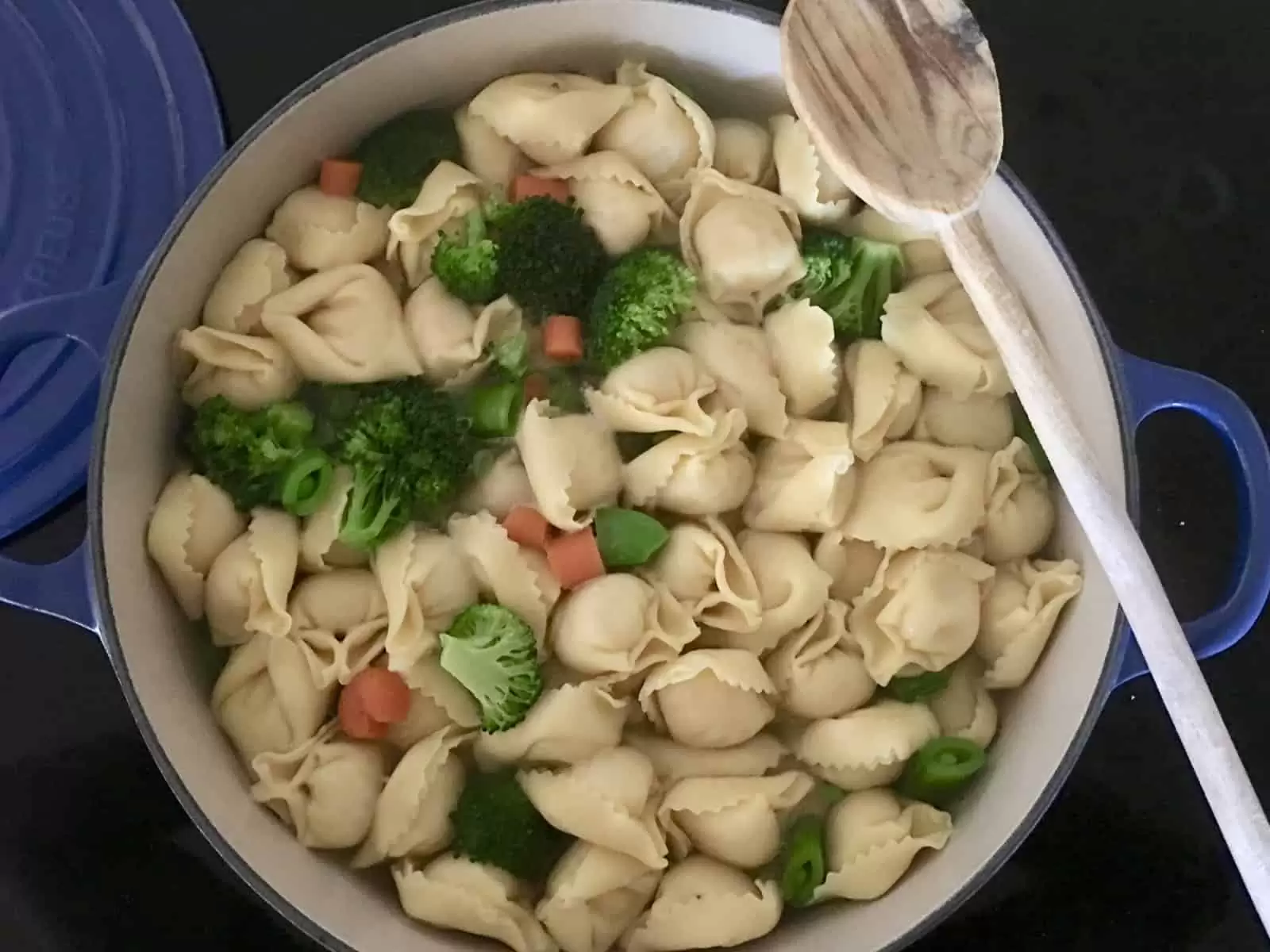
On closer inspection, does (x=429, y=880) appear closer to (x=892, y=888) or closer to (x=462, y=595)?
(x=462, y=595)

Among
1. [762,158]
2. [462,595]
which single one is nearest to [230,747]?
[462,595]

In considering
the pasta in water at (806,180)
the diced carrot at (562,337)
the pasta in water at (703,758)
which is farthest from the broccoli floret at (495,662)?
the pasta in water at (806,180)

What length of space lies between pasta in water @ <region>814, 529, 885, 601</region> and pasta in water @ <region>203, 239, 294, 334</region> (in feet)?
1.67

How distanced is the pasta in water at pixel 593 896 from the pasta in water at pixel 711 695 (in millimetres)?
114

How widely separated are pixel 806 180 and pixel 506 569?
1.39ft

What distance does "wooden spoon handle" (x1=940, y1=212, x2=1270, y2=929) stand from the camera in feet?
2.71

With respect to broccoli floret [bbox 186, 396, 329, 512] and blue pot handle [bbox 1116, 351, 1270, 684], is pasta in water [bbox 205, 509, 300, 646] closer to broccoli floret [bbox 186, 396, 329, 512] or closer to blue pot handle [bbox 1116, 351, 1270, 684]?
broccoli floret [bbox 186, 396, 329, 512]

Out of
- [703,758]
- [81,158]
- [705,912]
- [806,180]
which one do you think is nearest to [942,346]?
[806,180]

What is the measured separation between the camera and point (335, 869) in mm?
1048

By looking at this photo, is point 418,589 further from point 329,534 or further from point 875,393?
point 875,393

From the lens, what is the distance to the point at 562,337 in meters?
1.12

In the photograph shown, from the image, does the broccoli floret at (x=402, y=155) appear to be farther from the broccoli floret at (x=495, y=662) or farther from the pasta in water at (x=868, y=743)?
the pasta in water at (x=868, y=743)

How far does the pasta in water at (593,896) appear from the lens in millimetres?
1022

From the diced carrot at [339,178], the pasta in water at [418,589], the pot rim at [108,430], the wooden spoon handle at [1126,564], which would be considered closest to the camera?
the wooden spoon handle at [1126,564]
